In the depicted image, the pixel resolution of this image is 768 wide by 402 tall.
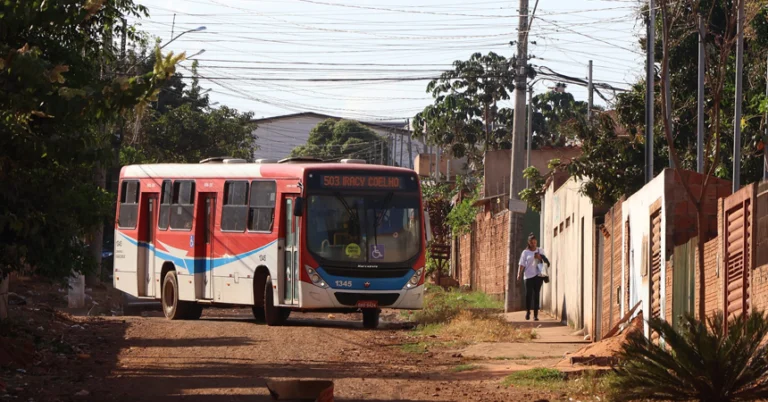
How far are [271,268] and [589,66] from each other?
85.7 ft

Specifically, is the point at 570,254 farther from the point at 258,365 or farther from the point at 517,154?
the point at 258,365

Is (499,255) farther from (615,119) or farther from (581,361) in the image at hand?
(581,361)

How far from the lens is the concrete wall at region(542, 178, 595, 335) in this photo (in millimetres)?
21000

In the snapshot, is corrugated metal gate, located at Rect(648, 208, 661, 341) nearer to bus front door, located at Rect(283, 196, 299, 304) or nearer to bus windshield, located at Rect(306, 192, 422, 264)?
bus windshield, located at Rect(306, 192, 422, 264)

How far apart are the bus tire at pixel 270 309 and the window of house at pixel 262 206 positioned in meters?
0.98

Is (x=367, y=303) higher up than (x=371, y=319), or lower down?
higher up

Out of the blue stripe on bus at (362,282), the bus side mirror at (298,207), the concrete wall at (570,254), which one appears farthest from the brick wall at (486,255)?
the bus side mirror at (298,207)

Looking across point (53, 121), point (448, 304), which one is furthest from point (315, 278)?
point (448, 304)

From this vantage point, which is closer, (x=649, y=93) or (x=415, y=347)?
(x=415, y=347)

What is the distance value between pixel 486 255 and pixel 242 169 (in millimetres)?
15131

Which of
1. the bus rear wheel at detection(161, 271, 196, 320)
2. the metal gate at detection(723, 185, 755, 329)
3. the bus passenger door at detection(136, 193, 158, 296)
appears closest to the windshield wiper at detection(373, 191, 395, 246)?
the bus rear wheel at detection(161, 271, 196, 320)

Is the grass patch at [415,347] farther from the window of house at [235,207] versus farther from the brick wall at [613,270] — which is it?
the window of house at [235,207]

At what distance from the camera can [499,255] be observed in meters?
33.5

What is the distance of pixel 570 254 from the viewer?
23891 millimetres
